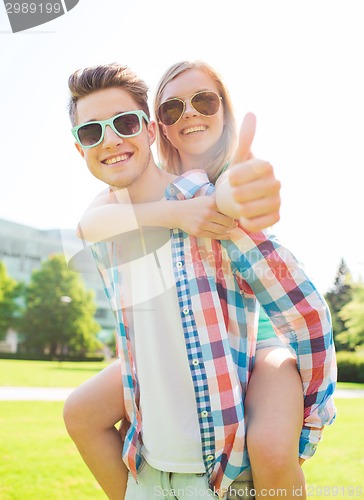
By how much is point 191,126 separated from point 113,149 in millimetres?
683

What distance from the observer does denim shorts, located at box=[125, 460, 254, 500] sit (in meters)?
2.04

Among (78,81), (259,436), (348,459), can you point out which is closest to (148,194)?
(78,81)

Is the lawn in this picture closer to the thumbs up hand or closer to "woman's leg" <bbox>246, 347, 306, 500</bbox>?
"woman's leg" <bbox>246, 347, 306, 500</bbox>

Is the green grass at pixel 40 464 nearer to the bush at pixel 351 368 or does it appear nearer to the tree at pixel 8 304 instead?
the bush at pixel 351 368

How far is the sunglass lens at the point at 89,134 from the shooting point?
216 centimetres

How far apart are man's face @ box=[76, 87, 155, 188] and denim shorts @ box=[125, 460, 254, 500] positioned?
1177mm

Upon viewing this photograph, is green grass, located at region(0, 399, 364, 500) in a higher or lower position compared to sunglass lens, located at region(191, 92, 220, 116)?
lower

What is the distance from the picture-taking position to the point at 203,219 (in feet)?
6.19

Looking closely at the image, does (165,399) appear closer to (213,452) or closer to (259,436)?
(213,452)

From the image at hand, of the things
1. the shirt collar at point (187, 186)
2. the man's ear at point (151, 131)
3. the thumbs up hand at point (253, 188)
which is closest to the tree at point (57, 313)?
the man's ear at point (151, 131)

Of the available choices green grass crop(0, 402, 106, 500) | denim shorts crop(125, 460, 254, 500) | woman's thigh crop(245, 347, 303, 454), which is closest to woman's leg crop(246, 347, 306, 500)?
woman's thigh crop(245, 347, 303, 454)

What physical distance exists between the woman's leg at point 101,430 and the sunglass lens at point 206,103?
1406 millimetres

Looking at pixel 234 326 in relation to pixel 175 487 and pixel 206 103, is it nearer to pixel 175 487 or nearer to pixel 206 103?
pixel 175 487

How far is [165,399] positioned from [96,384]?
1.33 feet
